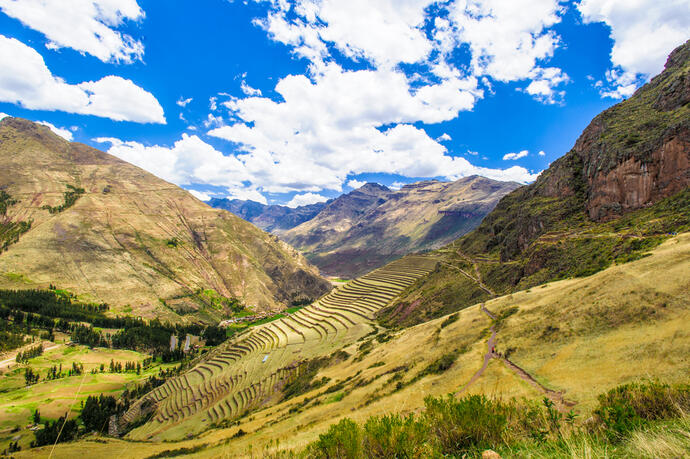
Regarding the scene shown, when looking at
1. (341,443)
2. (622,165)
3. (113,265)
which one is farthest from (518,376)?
(113,265)

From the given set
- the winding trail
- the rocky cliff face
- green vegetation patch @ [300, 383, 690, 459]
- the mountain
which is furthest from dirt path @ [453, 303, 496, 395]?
the mountain

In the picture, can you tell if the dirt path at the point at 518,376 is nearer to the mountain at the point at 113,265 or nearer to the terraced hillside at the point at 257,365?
the terraced hillside at the point at 257,365

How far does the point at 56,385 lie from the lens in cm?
8562

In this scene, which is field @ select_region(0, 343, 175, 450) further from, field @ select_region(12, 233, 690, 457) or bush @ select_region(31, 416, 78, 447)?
field @ select_region(12, 233, 690, 457)

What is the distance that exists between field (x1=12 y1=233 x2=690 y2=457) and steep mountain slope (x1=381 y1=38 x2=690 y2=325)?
9.74 metres

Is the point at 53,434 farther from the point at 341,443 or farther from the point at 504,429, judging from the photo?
the point at 504,429

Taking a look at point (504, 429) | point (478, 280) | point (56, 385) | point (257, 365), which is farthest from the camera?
point (56, 385)

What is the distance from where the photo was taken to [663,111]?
45.8 meters

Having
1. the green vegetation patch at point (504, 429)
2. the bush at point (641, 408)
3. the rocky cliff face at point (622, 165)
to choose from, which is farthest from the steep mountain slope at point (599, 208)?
the green vegetation patch at point (504, 429)

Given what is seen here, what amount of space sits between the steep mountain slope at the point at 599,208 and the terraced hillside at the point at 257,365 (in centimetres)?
1257

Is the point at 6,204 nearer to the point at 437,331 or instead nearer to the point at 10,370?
the point at 10,370

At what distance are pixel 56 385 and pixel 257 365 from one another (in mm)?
83257

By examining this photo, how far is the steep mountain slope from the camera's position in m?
32.2

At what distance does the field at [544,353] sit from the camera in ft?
38.4
